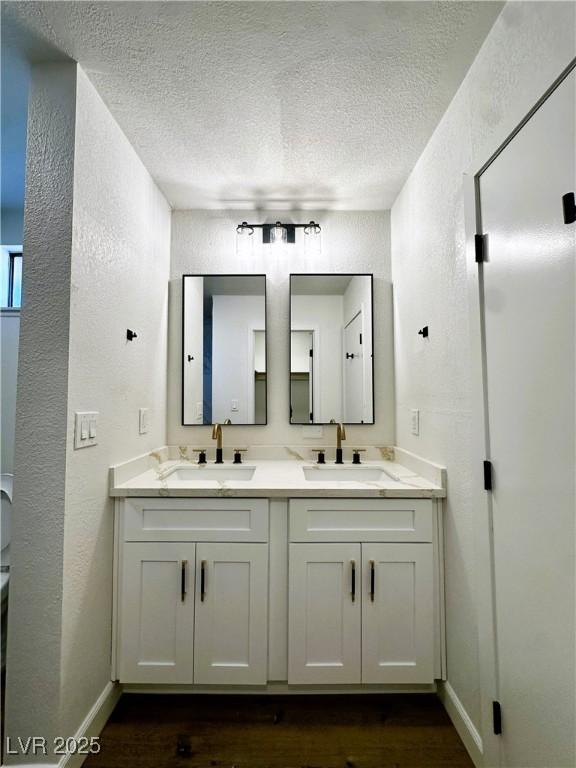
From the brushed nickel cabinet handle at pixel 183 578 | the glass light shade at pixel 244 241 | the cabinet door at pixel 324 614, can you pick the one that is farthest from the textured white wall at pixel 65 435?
the glass light shade at pixel 244 241

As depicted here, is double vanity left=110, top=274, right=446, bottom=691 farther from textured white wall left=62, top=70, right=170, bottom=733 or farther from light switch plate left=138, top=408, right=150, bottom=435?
light switch plate left=138, top=408, right=150, bottom=435

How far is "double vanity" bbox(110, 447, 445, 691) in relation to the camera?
156cm

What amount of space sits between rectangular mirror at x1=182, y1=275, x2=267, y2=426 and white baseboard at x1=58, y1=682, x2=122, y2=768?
1.35m

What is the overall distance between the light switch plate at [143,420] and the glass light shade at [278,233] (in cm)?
128

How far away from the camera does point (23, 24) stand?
121cm

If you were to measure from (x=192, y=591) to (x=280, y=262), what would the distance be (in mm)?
1882

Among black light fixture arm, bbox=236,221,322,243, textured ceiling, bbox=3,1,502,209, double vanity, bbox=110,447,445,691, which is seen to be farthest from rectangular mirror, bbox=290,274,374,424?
double vanity, bbox=110,447,445,691

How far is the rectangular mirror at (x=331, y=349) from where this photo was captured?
2.33 meters

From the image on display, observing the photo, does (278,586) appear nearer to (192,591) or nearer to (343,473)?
(192,591)

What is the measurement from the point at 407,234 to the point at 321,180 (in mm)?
560

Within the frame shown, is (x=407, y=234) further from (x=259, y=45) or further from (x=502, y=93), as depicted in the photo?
(x=259, y=45)

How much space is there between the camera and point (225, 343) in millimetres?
2367

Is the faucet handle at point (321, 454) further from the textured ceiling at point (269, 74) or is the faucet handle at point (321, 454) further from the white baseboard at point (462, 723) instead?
the textured ceiling at point (269, 74)

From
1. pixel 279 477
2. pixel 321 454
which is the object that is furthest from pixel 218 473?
pixel 321 454
